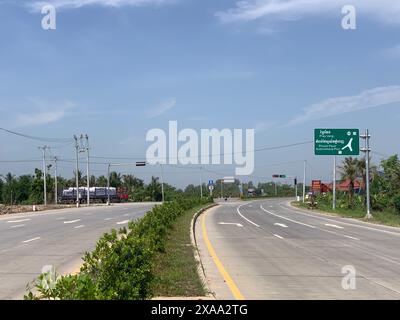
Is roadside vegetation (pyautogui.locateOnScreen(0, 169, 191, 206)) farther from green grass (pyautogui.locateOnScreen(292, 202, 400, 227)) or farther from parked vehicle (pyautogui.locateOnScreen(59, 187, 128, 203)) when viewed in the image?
green grass (pyautogui.locateOnScreen(292, 202, 400, 227))

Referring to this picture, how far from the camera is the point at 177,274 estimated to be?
11.8 meters

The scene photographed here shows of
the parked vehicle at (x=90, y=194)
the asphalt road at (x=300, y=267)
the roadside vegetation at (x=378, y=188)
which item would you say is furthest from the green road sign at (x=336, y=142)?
the parked vehicle at (x=90, y=194)

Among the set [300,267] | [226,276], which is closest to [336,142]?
[300,267]

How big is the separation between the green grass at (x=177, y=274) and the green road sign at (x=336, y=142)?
27871 mm

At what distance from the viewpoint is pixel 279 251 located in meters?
18.7

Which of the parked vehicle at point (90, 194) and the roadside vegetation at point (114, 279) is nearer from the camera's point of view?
the roadside vegetation at point (114, 279)

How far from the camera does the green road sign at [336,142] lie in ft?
145

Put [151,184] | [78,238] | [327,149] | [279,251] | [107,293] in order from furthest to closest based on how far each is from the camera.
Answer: [151,184] < [327,149] < [78,238] < [279,251] < [107,293]

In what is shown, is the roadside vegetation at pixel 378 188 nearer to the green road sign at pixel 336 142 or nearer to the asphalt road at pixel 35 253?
the green road sign at pixel 336 142

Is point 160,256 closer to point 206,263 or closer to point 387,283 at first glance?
point 206,263

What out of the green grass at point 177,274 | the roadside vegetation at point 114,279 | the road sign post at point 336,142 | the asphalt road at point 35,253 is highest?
the road sign post at point 336,142

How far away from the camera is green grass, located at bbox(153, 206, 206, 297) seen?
1007 centimetres
